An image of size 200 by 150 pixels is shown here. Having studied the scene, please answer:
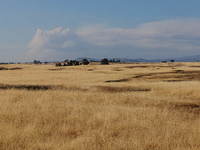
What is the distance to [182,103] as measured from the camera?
41.8 feet

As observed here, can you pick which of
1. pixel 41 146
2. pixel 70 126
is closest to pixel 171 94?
pixel 70 126

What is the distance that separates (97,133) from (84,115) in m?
1.94

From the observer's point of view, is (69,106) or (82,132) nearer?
(82,132)

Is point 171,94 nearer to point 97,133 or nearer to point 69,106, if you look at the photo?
point 69,106

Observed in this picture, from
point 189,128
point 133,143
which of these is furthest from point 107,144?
point 189,128

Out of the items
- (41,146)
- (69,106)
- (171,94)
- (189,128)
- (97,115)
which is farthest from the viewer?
(171,94)

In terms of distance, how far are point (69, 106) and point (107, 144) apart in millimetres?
4507

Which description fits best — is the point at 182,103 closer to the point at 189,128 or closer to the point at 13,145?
the point at 189,128

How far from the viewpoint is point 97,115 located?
7848 millimetres

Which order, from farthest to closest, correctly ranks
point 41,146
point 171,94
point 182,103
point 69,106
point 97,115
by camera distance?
point 171,94
point 182,103
point 69,106
point 97,115
point 41,146

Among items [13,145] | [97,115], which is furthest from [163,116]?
[13,145]

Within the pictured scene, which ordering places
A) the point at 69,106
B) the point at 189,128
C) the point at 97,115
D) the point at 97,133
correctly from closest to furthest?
the point at 97,133 → the point at 189,128 → the point at 97,115 → the point at 69,106

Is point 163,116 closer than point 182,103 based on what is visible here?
Yes

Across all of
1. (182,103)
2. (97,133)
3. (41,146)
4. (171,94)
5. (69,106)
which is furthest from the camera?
(171,94)
